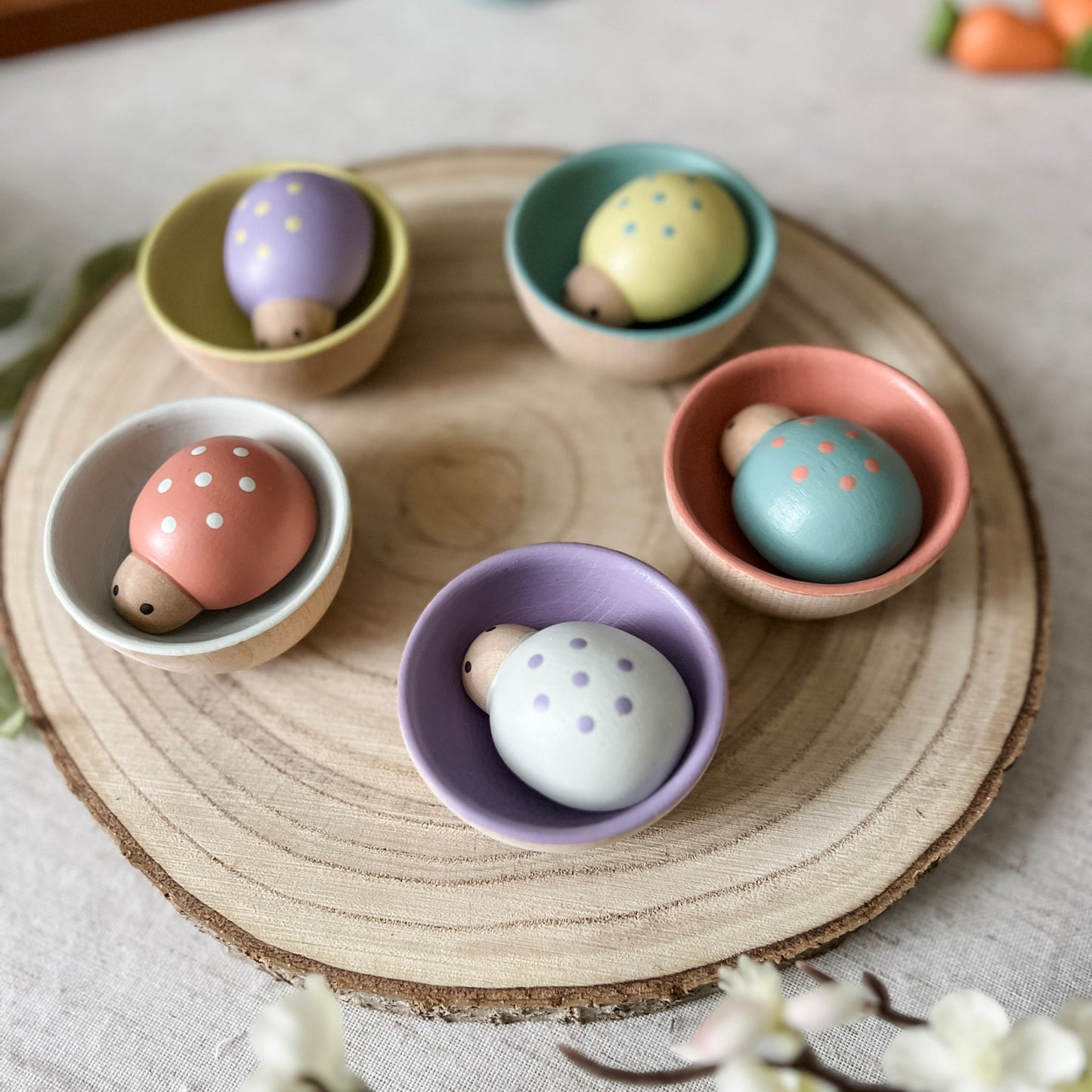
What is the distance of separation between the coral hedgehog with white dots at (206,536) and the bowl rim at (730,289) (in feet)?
1.13

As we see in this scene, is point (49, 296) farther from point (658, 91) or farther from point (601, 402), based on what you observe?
point (658, 91)

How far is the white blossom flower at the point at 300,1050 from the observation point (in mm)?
506

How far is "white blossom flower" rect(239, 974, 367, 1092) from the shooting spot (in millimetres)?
506

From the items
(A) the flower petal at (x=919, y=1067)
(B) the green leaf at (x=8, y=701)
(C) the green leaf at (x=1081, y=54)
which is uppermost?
(C) the green leaf at (x=1081, y=54)

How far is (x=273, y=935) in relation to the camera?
2.57ft

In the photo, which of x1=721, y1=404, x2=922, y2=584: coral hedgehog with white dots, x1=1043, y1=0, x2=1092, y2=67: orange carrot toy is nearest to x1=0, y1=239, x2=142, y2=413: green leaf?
x1=721, y1=404, x2=922, y2=584: coral hedgehog with white dots

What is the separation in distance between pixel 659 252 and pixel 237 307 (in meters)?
0.48

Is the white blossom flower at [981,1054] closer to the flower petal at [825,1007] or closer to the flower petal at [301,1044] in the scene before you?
the flower petal at [825,1007]

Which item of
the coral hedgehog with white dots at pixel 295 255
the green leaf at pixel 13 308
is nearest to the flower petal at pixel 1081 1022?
the coral hedgehog with white dots at pixel 295 255

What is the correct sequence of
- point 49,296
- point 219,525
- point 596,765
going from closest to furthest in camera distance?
point 596,765 → point 219,525 → point 49,296

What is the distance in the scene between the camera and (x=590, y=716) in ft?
2.42

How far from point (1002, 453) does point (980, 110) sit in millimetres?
804

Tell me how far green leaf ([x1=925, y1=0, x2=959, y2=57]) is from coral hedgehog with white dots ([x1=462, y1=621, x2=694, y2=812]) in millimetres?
1324

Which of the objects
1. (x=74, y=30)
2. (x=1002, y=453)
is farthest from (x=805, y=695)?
(x=74, y=30)
